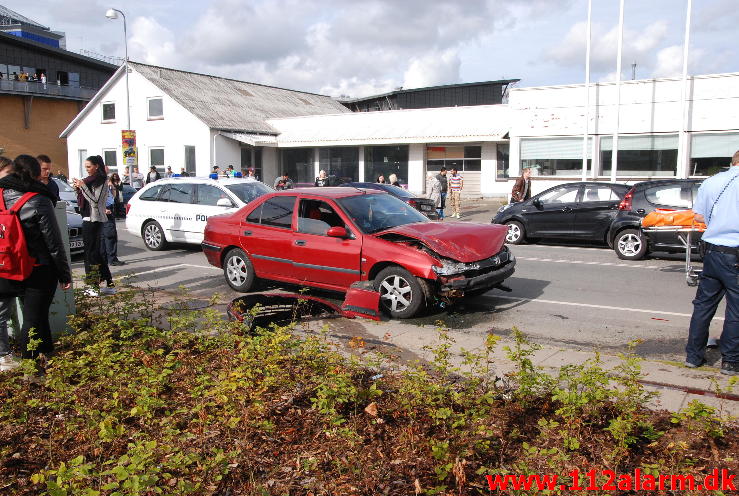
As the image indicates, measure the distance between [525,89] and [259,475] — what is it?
21.3 metres

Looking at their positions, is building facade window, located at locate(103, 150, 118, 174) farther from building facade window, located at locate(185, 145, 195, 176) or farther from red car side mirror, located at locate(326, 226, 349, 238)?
red car side mirror, located at locate(326, 226, 349, 238)

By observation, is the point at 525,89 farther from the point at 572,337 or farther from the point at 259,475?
the point at 259,475

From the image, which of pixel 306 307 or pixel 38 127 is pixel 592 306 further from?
pixel 38 127

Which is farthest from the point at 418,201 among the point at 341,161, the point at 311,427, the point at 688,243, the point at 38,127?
the point at 38,127

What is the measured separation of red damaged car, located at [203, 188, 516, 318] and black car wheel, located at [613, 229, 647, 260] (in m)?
5.46

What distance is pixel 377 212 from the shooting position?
870 centimetres

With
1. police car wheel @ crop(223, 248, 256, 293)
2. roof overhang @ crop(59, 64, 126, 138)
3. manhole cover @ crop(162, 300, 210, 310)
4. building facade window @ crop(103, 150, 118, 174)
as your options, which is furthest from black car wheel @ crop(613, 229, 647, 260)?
building facade window @ crop(103, 150, 118, 174)

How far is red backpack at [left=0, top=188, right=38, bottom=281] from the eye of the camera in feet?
16.8

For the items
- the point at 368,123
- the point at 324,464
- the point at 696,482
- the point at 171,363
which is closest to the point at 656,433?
the point at 696,482

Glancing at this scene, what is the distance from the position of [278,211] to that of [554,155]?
16.2 m

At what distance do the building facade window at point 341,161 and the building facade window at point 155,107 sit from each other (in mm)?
8620

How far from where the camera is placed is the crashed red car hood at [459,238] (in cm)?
765

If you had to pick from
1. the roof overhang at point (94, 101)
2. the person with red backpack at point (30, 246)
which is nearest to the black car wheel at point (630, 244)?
the person with red backpack at point (30, 246)

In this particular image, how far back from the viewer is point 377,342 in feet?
21.9
